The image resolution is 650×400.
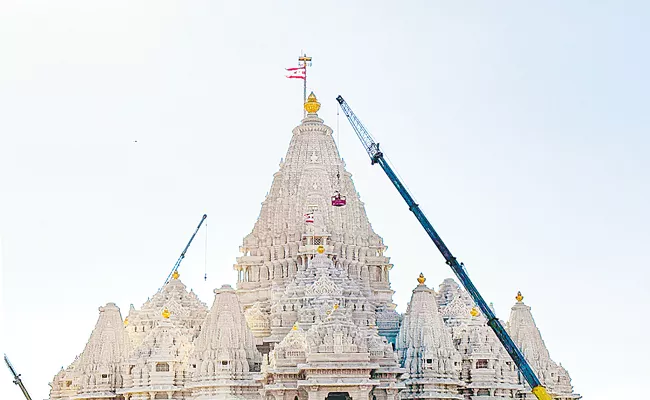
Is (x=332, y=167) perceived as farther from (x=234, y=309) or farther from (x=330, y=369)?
(x=330, y=369)

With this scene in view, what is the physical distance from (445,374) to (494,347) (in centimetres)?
527

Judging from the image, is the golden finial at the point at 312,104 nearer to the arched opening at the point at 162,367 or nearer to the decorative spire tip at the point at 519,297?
the decorative spire tip at the point at 519,297

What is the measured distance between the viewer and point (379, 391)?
73.6 m

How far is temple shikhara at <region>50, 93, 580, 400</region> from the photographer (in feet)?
241

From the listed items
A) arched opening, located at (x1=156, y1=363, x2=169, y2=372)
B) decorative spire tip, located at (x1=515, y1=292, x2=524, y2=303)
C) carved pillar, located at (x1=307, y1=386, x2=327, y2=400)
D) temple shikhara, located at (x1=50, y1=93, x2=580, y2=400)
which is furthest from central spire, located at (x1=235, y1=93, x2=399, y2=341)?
carved pillar, located at (x1=307, y1=386, x2=327, y2=400)

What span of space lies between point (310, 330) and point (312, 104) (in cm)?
2647

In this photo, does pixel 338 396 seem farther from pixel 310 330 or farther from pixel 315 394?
pixel 310 330

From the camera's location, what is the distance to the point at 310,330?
74.1 meters

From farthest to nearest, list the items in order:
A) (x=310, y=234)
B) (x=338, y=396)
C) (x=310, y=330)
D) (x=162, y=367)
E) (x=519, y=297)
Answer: (x=519, y=297)
(x=310, y=234)
(x=162, y=367)
(x=310, y=330)
(x=338, y=396)

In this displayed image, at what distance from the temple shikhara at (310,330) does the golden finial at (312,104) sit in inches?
4.3

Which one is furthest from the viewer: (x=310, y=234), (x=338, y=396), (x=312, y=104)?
(x=312, y=104)

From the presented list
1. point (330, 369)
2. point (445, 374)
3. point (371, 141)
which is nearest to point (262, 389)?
point (330, 369)

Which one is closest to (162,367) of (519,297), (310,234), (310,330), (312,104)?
(310,330)

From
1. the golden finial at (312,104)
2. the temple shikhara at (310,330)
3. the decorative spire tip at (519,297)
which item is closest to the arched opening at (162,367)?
the temple shikhara at (310,330)
